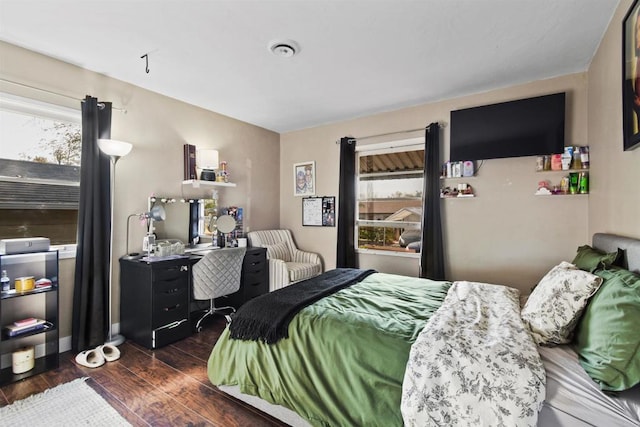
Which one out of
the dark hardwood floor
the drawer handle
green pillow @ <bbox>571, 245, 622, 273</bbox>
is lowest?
the dark hardwood floor

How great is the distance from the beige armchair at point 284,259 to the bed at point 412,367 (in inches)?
66.1

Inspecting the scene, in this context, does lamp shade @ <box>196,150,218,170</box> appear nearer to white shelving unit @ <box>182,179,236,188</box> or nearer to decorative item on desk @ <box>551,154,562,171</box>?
white shelving unit @ <box>182,179,236,188</box>

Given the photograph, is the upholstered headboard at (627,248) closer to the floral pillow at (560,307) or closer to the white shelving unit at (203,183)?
the floral pillow at (560,307)

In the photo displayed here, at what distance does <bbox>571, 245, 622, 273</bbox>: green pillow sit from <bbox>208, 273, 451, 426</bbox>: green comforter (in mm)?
890

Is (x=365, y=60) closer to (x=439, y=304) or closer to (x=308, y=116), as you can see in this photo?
(x=308, y=116)

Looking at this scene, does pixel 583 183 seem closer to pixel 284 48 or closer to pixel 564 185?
pixel 564 185

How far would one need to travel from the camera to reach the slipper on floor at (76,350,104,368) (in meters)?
2.29

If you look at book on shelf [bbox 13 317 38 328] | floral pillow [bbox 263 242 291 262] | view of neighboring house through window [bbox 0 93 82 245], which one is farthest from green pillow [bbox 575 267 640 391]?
view of neighboring house through window [bbox 0 93 82 245]

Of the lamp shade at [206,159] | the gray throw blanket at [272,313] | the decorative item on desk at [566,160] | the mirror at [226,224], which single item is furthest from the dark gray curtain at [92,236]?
the decorative item on desk at [566,160]

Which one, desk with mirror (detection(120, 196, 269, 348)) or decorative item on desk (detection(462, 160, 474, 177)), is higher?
decorative item on desk (detection(462, 160, 474, 177))

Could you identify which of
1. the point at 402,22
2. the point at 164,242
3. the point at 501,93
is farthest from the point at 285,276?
the point at 501,93

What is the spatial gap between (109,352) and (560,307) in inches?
130

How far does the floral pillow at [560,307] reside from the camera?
1.37 metres

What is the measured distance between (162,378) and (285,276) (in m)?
1.73
